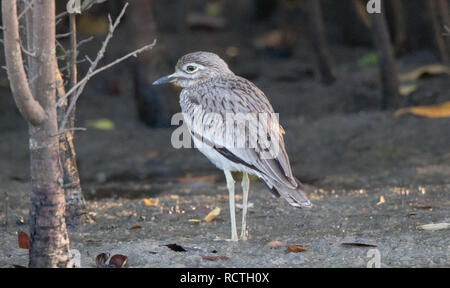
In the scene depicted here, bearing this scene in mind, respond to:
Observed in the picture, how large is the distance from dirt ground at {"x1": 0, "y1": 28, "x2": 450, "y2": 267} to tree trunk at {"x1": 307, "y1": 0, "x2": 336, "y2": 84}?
6.9 inches

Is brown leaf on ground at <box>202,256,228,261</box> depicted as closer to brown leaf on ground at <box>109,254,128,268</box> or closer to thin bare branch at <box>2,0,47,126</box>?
brown leaf on ground at <box>109,254,128,268</box>

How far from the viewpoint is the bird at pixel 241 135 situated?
14.9 ft

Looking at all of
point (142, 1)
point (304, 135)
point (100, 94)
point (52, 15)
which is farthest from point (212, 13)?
point (52, 15)

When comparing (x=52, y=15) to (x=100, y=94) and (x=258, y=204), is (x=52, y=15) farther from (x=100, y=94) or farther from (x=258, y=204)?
(x=100, y=94)

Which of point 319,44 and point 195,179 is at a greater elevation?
point 319,44

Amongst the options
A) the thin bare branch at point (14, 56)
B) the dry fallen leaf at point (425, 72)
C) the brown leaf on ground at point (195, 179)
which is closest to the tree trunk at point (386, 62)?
the dry fallen leaf at point (425, 72)

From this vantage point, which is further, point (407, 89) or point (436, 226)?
point (407, 89)

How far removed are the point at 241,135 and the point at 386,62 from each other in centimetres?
437

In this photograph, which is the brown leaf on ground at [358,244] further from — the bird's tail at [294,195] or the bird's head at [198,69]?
the bird's head at [198,69]

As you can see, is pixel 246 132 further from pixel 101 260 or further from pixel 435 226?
pixel 435 226

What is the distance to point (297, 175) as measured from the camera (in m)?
7.33

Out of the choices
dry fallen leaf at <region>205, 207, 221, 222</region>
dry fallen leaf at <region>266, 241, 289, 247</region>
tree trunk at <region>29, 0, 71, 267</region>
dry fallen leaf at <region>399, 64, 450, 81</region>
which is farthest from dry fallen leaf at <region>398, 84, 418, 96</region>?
tree trunk at <region>29, 0, 71, 267</region>

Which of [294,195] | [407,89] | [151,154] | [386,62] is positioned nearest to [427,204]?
[294,195]

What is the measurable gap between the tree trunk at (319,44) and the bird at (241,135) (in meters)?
5.28
